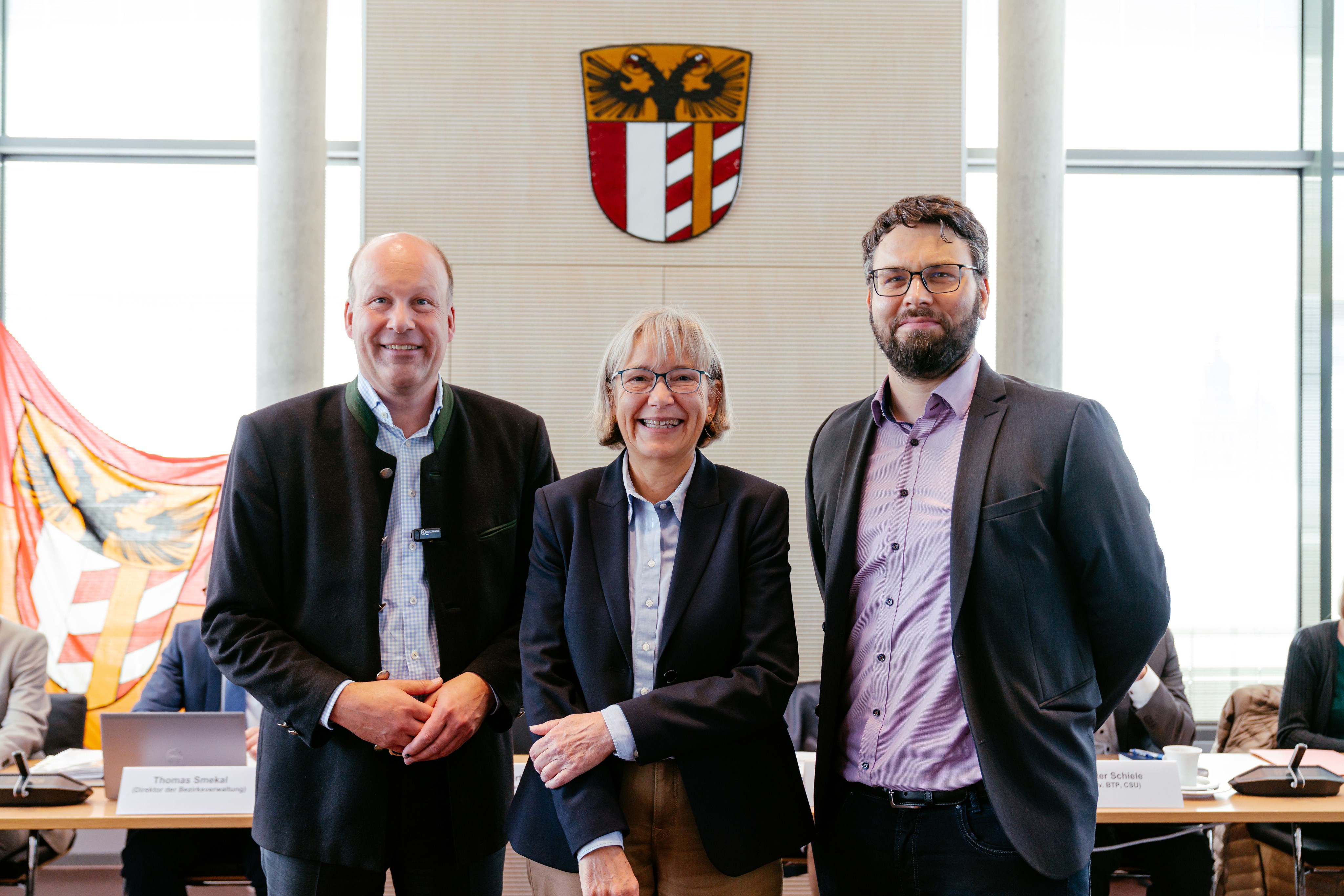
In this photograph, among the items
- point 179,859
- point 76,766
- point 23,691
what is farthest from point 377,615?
point 23,691

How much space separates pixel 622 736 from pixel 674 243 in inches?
131

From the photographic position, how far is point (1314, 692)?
3605 millimetres

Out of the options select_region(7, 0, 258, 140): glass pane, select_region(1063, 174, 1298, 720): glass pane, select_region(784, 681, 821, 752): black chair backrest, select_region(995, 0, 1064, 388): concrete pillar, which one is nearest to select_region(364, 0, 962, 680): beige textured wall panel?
select_region(995, 0, 1064, 388): concrete pillar

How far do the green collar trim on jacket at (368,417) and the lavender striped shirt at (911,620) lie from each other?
0.80 metres

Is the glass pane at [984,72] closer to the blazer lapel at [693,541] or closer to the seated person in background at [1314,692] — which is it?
the seated person in background at [1314,692]

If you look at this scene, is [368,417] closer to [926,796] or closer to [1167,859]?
[926,796]

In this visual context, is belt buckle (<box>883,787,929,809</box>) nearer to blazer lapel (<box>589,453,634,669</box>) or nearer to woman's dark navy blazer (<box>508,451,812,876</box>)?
woman's dark navy blazer (<box>508,451,812,876</box>)

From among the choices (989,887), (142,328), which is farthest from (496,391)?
(989,887)

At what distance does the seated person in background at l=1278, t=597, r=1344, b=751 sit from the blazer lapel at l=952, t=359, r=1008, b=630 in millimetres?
2715

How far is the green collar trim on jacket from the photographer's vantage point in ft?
5.99

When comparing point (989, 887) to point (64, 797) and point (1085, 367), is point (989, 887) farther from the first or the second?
point (1085, 367)

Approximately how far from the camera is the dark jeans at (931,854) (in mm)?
1514

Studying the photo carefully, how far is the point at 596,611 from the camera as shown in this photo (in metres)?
1.63

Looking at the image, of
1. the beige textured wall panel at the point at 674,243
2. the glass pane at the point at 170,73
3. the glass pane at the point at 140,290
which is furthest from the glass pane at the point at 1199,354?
the glass pane at the point at 140,290
